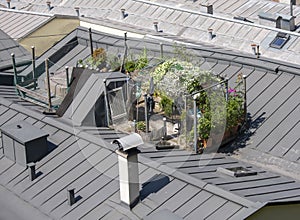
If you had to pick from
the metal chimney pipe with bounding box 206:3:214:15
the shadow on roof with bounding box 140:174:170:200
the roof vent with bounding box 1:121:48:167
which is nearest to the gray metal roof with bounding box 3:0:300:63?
the metal chimney pipe with bounding box 206:3:214:15

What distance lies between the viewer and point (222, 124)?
A: 24688mm

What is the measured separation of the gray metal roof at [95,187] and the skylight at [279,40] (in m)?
15.4

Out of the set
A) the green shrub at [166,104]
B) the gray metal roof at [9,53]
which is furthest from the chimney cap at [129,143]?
the gray metal roof at [9,53]

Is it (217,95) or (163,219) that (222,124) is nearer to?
(217,95)

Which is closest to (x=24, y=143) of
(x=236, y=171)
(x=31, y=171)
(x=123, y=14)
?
(x=31, y=171)

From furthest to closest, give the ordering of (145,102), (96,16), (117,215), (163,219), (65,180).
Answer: (96,16) < (145,102) < (65,180) < (117,215) < (163,219)

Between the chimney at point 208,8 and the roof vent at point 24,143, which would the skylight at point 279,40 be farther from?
the roof vent at point 24,143

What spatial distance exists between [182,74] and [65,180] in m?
4.72

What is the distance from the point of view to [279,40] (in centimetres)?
3734

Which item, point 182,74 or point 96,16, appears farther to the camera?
point 96,16

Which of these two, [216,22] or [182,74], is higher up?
[182,74]

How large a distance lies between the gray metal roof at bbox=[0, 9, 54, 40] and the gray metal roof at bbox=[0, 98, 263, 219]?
47.6 ft

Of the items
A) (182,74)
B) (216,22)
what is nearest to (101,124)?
(182,74)

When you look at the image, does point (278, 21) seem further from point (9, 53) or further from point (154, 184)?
point (154, 184)
